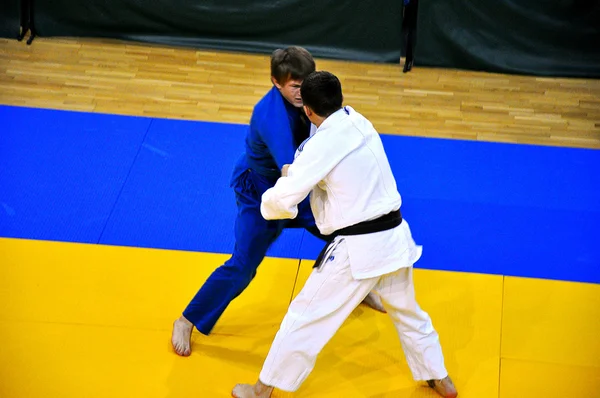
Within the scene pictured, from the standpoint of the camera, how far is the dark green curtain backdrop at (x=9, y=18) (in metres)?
6.70

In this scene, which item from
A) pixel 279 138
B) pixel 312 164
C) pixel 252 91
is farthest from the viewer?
pixel 252 91

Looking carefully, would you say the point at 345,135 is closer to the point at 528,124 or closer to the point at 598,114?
the point at 528,124

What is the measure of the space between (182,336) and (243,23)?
3447 millimetres

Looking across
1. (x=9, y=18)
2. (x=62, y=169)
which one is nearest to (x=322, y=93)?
(x=62, y=169)

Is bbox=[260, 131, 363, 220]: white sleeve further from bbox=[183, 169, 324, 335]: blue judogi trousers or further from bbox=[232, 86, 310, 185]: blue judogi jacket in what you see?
bbox=[183, 169, 324, 335]: blue judogi trousers

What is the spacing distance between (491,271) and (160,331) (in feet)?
5.77

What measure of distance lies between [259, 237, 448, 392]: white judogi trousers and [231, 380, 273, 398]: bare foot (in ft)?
0.39

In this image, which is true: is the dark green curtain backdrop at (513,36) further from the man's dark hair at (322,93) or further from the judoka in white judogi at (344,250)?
the man's dark hair at (322,93)

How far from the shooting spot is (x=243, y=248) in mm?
3674

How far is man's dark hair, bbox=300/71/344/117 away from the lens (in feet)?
9.73

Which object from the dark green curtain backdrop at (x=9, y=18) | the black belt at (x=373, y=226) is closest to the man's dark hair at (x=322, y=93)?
the black belt at (x=373, y=226)

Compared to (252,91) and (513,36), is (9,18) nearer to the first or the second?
(252,91)

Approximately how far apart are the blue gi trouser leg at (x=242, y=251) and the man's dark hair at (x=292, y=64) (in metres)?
0.56

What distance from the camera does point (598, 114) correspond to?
606 cm
